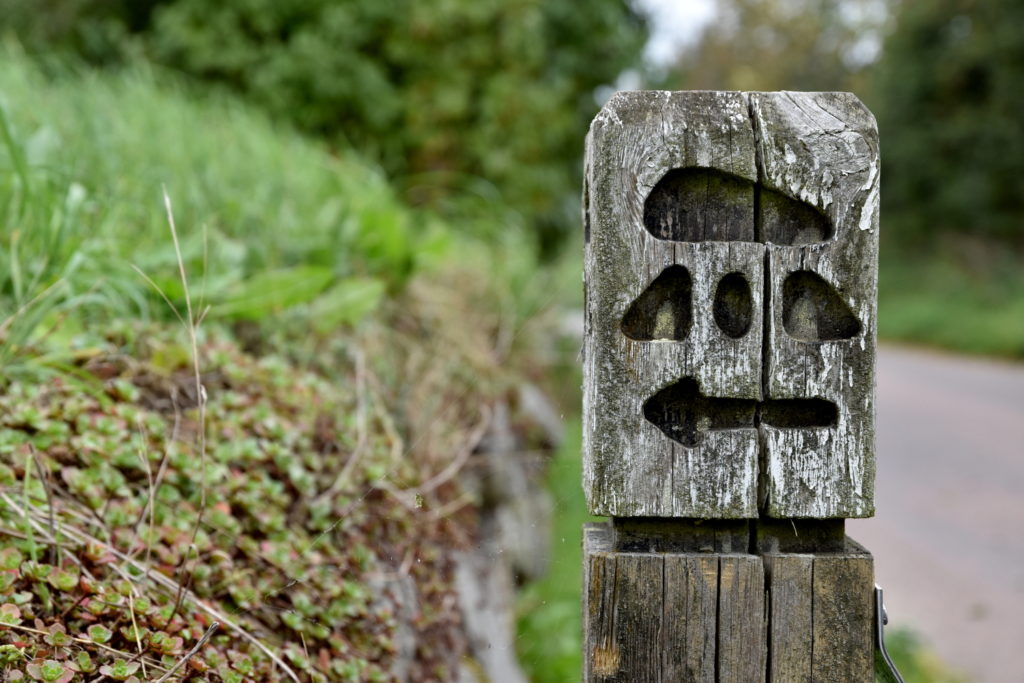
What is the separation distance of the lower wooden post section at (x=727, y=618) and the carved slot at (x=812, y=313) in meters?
0.32

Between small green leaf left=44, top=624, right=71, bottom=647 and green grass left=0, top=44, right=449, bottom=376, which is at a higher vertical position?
green grass left=0, top=44, right=449, bottom=376

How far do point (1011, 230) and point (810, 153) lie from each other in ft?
64.0

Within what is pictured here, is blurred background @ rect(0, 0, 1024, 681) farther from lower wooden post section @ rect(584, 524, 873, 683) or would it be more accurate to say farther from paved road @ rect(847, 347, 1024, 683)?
lower wooden post section @ rect(584, 524, 873, 683)

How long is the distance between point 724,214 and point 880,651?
2.20ft

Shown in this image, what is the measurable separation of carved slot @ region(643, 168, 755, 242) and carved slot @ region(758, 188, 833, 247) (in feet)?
0.06

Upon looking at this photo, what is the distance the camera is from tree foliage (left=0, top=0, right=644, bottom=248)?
20.1 feet

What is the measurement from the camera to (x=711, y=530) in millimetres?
1260

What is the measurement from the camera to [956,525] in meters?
5.57

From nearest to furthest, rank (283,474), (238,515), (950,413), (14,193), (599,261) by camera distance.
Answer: (599,261) < (238,515) < (283,474) < (14,193) < (950,413)

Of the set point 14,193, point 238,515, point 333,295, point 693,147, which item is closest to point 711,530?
point 693,147

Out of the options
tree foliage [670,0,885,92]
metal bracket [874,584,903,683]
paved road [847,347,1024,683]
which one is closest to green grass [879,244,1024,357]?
paved road [847,347,1024,683]

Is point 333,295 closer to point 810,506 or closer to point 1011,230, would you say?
point 810,506

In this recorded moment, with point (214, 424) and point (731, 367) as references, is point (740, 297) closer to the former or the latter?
point (731, 367)

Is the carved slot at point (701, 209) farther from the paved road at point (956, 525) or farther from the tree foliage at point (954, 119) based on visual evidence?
the tree foliage at point (954, 119)
